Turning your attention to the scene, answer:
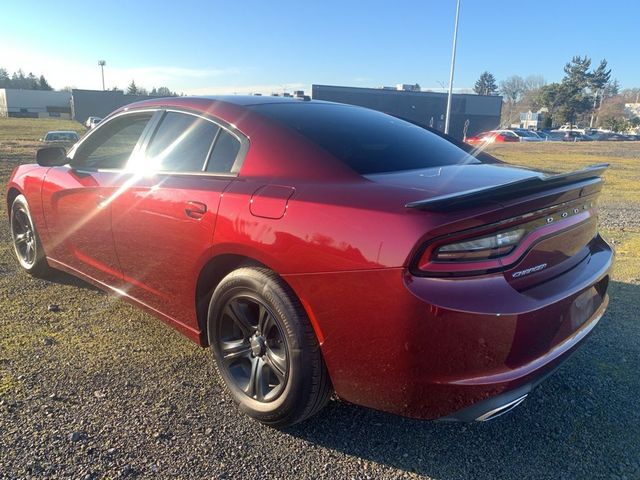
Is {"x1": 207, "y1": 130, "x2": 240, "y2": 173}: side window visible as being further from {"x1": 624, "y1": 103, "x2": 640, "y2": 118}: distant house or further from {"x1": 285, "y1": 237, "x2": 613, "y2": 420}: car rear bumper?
{"x1": 624, "y1": 103, "x2": 640, "y2": 118}: distant house

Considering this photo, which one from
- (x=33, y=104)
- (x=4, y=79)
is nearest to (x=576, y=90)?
(x=33, y=104)

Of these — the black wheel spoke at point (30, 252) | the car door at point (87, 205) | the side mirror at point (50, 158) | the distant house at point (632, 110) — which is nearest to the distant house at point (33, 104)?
the black wheel spoke at point (30, 252)

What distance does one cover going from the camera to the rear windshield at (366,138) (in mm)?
2646

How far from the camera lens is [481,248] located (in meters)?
1.96

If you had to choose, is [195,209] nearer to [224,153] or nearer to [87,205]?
[224,153]

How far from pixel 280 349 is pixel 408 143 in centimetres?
146

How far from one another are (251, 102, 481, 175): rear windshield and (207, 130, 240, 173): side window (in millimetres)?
243

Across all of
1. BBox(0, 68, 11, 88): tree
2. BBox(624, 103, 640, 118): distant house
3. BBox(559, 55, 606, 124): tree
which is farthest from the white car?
BBox(0, 68, 11, 88): tree

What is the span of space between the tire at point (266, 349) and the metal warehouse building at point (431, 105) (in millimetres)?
60118

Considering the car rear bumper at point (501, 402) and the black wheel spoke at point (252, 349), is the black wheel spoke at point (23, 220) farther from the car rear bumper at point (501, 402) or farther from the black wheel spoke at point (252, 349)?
the car rear bumper at point (501, 402)

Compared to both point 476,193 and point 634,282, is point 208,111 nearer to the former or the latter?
point 476,193

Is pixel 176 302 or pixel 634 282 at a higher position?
pixel 176 302

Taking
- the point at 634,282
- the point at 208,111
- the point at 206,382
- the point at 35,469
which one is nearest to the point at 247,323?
the point at 206,382

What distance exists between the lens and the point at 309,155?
2516 mm
